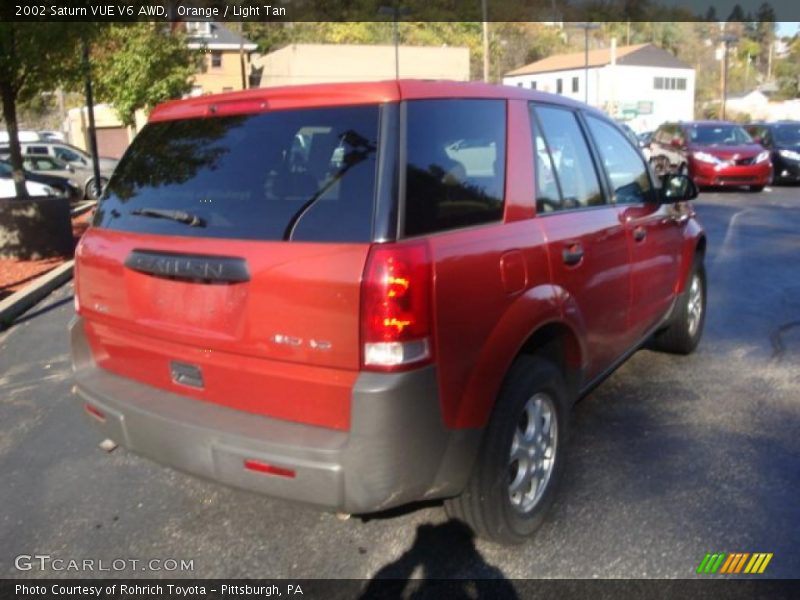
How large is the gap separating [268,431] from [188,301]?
1.90ft

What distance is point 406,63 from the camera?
51250 mm

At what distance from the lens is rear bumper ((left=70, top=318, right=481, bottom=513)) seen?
2.37 meters

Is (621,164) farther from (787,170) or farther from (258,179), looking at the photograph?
(787,170)

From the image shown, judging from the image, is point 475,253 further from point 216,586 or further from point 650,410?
point 650,410

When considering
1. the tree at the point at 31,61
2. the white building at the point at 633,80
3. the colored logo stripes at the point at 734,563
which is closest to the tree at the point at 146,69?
the tree at the point at 31,61

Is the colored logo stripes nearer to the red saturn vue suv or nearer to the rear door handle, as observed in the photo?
the red saturn vue suv

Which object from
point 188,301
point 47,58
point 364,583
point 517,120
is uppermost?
point 47,58

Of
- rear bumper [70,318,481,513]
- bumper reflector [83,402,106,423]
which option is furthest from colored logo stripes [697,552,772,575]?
bumper reflector [83,402,106,423]

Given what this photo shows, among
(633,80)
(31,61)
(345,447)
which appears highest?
(633,80)

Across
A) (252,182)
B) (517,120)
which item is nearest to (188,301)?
(252,182)

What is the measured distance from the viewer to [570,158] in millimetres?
3586

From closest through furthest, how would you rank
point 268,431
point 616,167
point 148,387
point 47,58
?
point 268,431
point 148,387
point 616,167
point 47,58

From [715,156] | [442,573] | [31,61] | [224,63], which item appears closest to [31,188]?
[31,61]

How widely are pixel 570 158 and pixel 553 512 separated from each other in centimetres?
169
